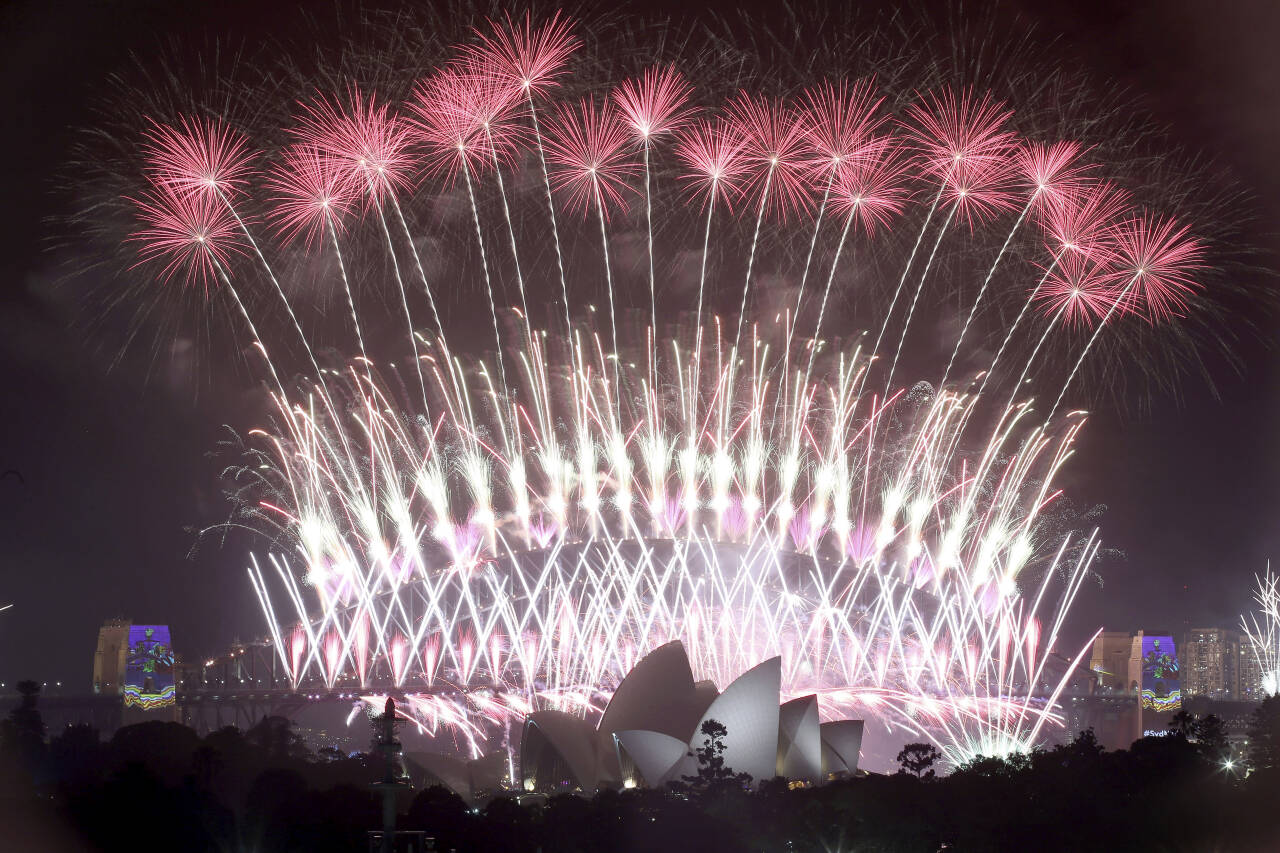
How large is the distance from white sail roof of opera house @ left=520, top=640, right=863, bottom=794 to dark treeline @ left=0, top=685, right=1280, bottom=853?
2742mm

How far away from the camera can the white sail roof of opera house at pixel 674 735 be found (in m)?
59.2

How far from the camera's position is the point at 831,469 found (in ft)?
200

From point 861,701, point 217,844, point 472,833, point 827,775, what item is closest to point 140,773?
point 217,844

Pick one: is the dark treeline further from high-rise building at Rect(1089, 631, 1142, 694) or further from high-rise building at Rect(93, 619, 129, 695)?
high-rise building at Rect(1089, 631, 1142, 694)

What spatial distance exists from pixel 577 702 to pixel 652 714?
18.3 meters

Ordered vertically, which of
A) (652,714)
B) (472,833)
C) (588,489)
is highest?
(588,489)

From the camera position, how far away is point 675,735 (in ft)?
200

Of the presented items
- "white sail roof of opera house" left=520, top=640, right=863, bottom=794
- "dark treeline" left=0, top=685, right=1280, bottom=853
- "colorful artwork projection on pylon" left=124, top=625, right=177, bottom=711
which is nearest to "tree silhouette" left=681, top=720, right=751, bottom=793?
"dark treeline" left=0, top=685, right=1280, bottom=853

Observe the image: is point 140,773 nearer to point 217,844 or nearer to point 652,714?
point 217,844

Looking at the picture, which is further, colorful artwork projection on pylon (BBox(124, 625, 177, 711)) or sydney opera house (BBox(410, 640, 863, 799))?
colorful artwork projection on pylon (BBox(124, 625, 177, 711))

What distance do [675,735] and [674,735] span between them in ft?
0.26

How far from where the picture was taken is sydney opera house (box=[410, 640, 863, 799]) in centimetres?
5922

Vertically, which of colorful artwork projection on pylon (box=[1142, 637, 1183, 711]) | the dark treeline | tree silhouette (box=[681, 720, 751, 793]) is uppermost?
colorful artwork projection on pylon (box=[1142, 637, 1183, 711])

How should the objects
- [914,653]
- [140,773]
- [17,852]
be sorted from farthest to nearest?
[914,653] < [140,773] < [17,852]
